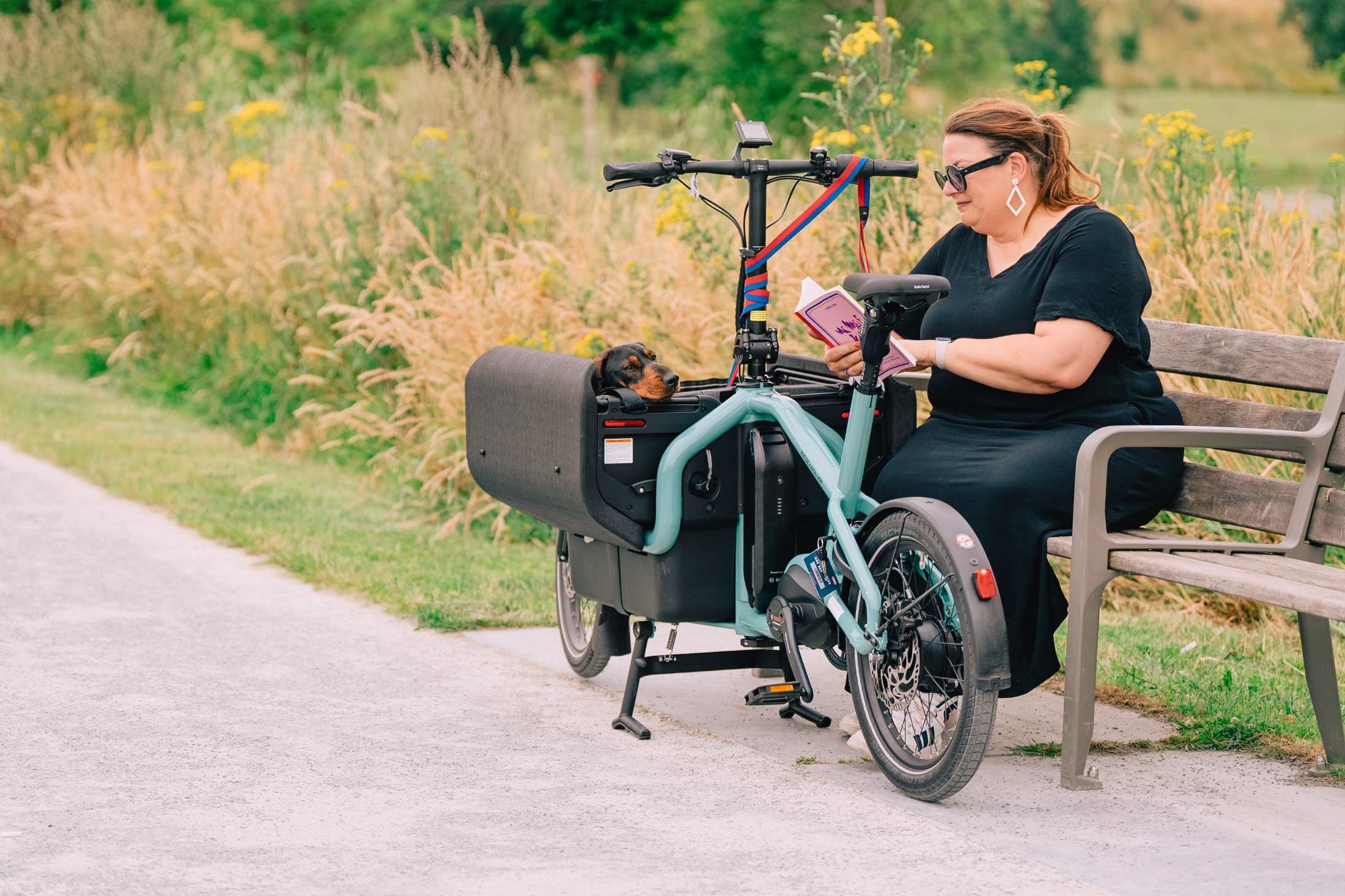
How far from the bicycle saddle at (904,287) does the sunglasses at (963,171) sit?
1.88ft

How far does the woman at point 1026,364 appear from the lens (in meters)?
4.68

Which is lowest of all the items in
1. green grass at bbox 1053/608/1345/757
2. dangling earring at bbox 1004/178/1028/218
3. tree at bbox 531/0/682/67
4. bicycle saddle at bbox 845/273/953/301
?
green grass at bbox 1053/608/1345/757

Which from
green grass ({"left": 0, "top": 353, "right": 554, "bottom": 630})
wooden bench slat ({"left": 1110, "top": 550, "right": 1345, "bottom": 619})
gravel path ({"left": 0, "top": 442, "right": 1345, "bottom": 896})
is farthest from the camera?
green grass ({"left": 0, "top": 353, "right": 554, "bottom": 630})

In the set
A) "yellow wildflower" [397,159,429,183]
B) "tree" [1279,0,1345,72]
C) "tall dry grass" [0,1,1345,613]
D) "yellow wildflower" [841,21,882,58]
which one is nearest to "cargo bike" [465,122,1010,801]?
"tall dry grass" [0,1,1345,613]

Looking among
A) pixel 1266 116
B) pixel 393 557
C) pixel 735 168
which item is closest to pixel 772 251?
pixel 735 168

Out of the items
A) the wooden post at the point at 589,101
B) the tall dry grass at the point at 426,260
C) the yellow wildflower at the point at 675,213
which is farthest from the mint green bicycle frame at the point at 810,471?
the wooden post at the point at 589,101

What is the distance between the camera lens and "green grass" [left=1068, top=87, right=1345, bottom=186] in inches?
1407

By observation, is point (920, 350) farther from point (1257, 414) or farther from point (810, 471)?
point (1257, 414)

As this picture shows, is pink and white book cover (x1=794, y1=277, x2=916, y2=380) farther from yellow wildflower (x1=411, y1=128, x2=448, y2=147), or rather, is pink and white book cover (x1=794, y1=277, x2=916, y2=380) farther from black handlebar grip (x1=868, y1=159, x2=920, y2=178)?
yellow wildflower (x1=411, y1=128, x2=448, y2=147)

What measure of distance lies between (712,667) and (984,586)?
4.01 feet

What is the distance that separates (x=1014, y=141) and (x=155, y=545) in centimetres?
456

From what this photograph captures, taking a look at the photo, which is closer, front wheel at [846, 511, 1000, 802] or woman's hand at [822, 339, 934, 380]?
front wheel at [846, 511, 1000, 802]

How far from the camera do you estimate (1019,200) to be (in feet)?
16.4

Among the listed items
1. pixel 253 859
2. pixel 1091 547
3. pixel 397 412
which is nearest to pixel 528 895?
pixel 253 859
